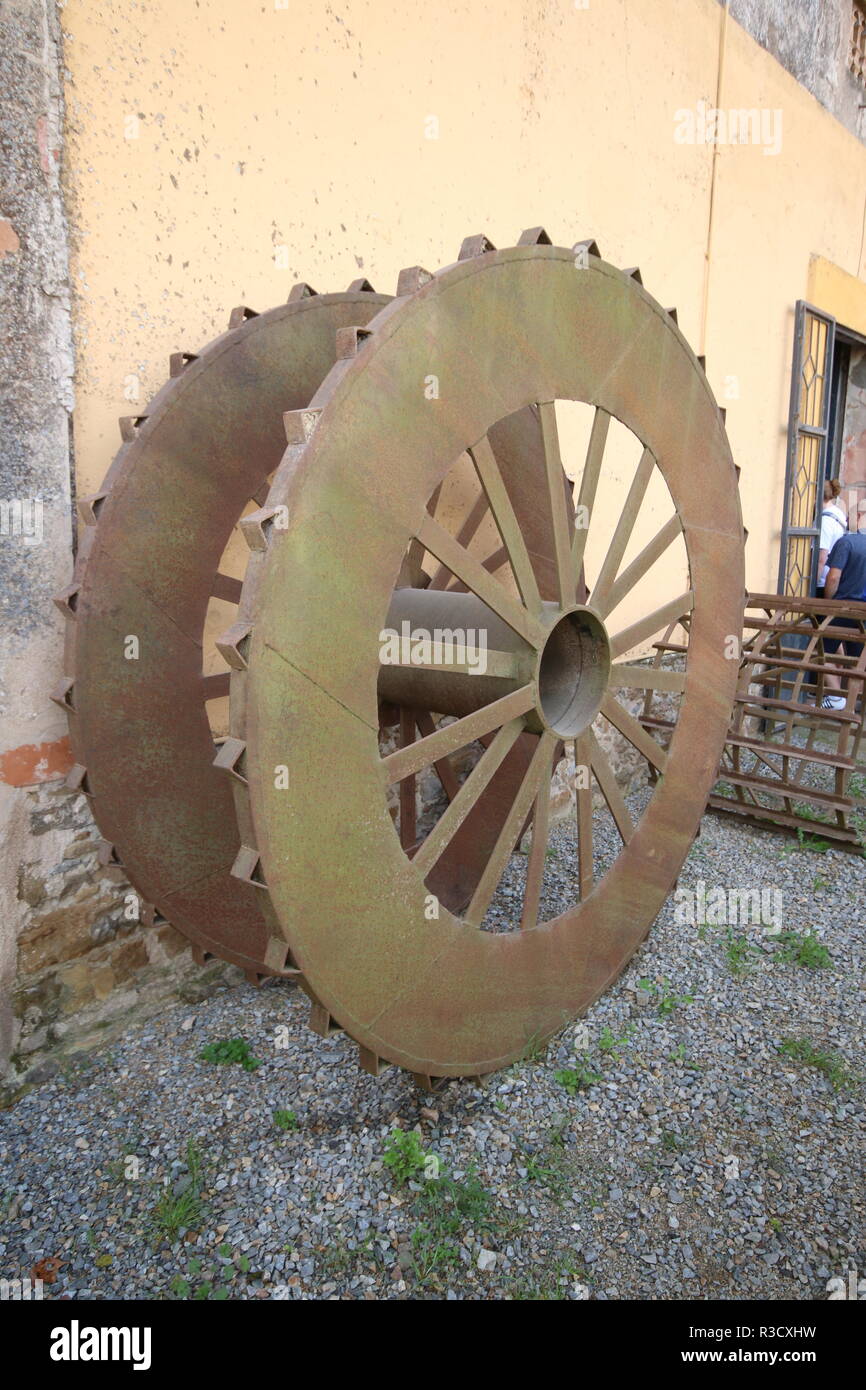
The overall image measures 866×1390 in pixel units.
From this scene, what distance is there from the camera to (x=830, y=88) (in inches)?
277

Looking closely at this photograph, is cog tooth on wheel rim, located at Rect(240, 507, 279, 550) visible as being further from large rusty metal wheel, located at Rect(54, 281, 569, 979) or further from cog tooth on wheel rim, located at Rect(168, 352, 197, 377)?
cog tooth on wheel rim, located at Rect(168, 352, 197, 377)

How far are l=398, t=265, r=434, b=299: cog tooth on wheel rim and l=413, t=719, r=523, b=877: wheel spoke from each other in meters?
1.05

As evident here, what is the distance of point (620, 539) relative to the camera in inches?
105

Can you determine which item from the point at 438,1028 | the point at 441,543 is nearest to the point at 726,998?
the point at 438,1028

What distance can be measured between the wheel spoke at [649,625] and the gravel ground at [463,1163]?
1.22 metres

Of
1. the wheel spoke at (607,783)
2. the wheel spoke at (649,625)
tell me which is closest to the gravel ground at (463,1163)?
the wheel spoke at (607,783)

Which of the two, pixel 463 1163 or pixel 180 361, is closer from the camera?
pixel 463 1163

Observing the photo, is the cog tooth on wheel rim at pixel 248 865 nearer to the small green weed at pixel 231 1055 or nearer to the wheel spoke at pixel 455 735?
the wheel spoke at pixel 455 735

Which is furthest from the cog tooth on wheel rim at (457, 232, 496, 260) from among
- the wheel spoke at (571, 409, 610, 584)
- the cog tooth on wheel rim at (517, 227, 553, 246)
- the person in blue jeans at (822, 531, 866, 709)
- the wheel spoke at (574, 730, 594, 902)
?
the person in blue jeans at (822, 531, 866, 709)

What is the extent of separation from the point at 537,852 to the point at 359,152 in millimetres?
2573

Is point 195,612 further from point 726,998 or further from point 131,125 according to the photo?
point 726,998

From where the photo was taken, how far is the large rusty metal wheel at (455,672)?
1714mm

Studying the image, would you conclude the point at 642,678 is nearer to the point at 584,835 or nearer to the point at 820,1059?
the point at 584,835

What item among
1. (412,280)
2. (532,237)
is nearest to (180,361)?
(412,280)
